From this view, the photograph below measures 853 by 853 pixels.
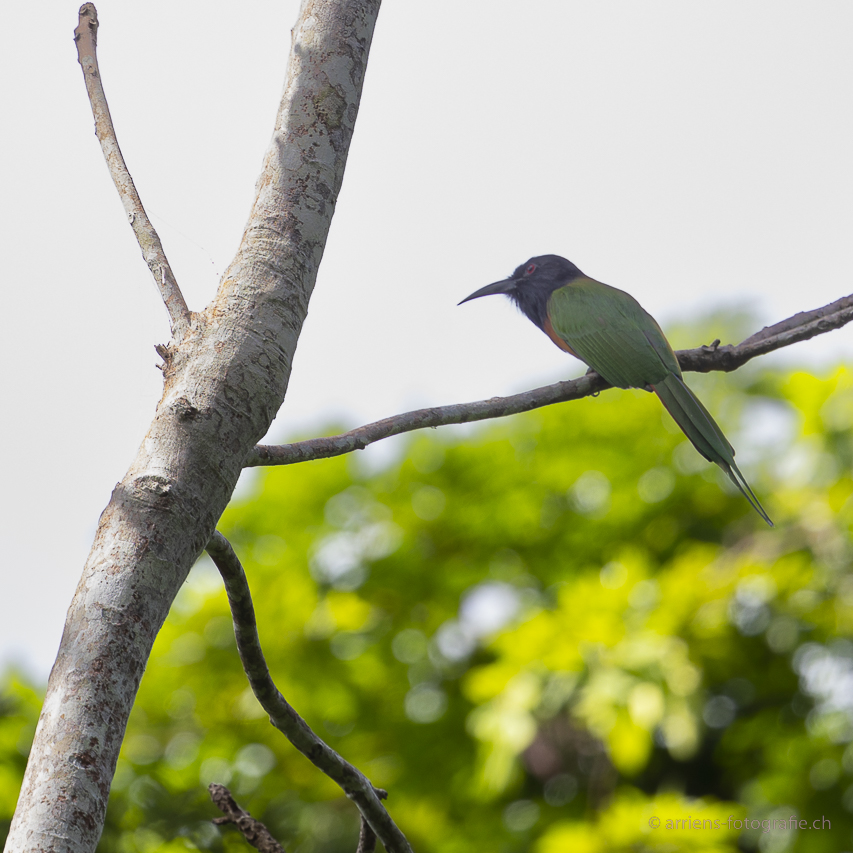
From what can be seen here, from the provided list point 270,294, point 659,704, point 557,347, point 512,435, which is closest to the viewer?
point 270,294

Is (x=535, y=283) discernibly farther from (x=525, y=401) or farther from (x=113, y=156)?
(x=113, y=156)

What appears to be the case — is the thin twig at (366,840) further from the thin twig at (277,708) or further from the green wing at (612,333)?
the green wing at (612,333)

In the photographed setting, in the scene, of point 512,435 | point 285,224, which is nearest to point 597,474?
point 512,435

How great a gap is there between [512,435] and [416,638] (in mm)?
1974

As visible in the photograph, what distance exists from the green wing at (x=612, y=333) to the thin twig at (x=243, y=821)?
2.17 m

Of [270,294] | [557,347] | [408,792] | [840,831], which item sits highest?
[557,347]

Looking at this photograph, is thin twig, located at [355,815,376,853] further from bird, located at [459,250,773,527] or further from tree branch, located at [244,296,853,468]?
bird, located at [459,250,773,527]

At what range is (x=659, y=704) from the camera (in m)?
4.77

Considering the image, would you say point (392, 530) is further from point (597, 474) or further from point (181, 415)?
point (181, 415)

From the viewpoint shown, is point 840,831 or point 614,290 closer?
point 614,290

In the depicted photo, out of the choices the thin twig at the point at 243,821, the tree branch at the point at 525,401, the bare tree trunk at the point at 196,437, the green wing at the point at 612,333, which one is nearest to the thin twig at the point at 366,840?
the thin twig at the point at 243,821

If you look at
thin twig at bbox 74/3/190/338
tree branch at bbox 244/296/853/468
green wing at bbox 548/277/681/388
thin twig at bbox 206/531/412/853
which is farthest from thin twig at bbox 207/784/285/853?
green wing at bbox 548/277/681/388

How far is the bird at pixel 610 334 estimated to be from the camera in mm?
3135

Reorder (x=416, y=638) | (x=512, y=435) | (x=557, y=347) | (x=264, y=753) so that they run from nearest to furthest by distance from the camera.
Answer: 1. (x=557, y=347)
2. (x=264, y=753)
3. (x=416, y=638)
4. (x=512, y=435)
